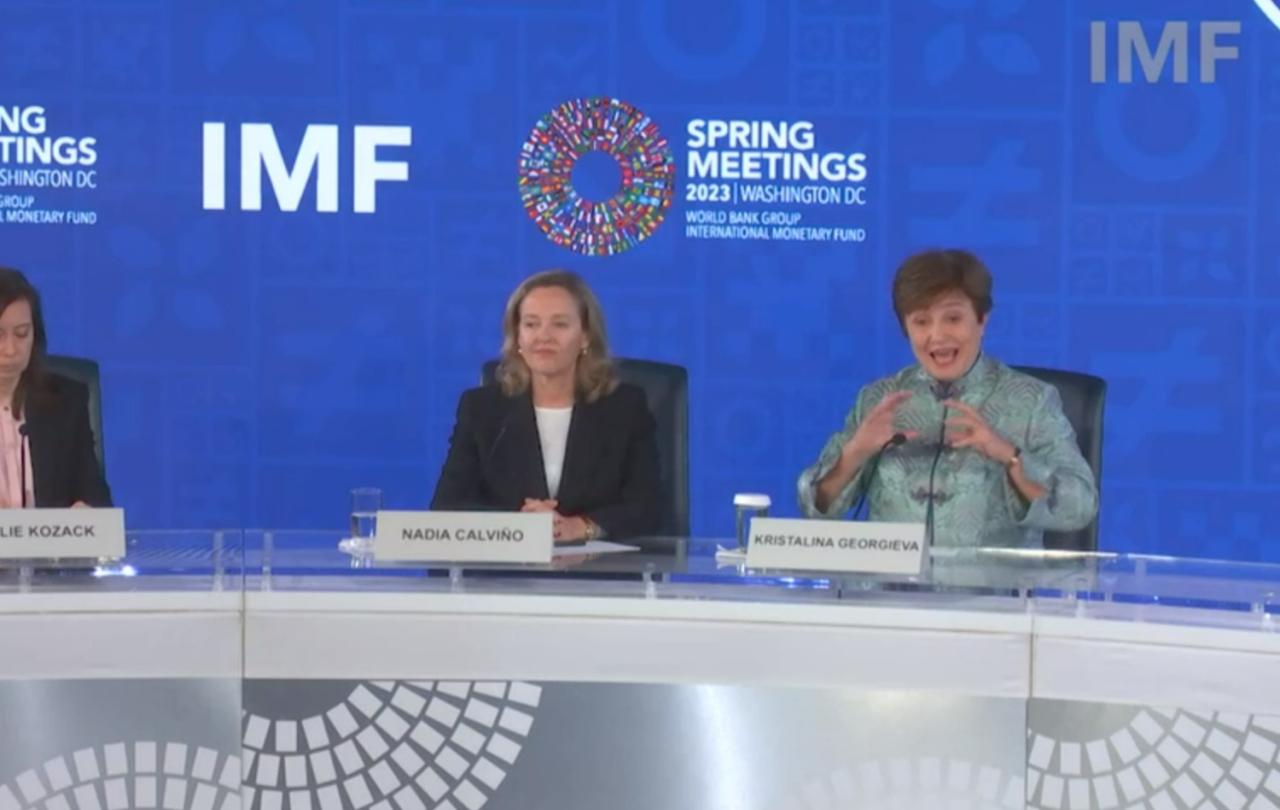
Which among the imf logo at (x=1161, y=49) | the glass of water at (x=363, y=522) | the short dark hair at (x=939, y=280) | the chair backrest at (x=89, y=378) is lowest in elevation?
the glass of water at (x=363, y=522)

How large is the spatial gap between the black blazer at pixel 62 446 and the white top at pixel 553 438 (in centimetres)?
77

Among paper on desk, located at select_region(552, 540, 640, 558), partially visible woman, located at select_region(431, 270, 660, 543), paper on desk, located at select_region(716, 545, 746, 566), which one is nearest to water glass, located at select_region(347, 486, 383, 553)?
paper on desk, located at select_region(552, 540, 640, 558)

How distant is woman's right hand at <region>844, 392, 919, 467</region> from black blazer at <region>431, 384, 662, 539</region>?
1.48 ft

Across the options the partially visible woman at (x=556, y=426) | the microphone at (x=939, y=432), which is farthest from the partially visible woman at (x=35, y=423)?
the microphone at (x=939, y=432)

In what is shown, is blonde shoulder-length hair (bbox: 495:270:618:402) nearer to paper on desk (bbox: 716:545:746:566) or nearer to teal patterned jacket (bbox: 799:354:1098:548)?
teal patterned jacket (bbox: 799:354:1098:548)

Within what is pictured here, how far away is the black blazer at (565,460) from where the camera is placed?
310 centimetres

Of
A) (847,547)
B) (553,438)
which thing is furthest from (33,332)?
(847,547)

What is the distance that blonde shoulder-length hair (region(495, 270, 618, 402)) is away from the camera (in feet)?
10.3

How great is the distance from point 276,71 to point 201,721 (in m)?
2.71

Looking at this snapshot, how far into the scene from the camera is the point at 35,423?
3.03 meters

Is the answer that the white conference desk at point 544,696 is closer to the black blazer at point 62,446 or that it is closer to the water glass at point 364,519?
the water glass at point 364,519

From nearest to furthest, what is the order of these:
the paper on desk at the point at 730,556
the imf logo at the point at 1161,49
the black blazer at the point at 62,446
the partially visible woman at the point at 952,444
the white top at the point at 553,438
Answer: the paper on desk at the point at 730,556 < the partially visible woman at the point at 952,444 < the black blazer at the point at 62,446 < the white top at the point at 553,438 < the imf logo at the point at 1161,49

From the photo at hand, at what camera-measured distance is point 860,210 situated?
4203 mm

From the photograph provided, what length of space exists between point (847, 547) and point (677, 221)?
94.7 inches
